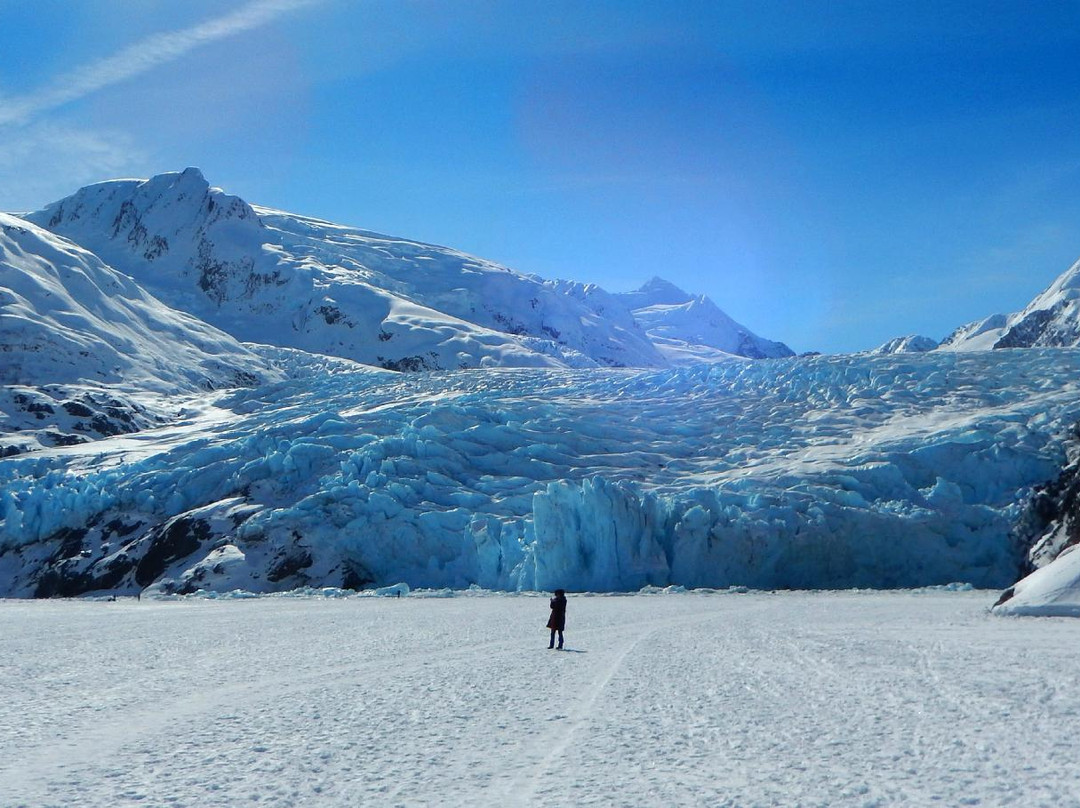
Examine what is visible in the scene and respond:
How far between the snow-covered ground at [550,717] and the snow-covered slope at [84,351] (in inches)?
2652

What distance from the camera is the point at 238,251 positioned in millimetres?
170125

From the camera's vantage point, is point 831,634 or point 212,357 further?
point 212,357

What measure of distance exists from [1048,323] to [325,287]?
11398 centimetres

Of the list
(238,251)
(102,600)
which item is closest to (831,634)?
(102,600)

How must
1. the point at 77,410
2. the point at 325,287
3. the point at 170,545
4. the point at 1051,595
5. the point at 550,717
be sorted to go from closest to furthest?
1. the point at 550,717
2. the point at 1051,595
3. the point at 170,545
4. the point at 77,410
5. the point at 325,287

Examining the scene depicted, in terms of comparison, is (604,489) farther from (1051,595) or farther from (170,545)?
(1051,595)

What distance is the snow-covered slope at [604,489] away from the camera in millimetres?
36281

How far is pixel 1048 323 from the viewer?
156m

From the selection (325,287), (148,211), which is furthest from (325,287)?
(148,211)

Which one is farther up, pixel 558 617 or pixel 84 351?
pixel 84 351

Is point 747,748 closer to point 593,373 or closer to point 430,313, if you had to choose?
point 593,373

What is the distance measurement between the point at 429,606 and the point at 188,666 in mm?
14313

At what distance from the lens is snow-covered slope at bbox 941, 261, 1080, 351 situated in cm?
14812

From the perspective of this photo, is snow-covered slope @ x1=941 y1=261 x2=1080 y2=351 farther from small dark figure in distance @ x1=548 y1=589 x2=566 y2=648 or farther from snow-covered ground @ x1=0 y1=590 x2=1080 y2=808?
snow-covered ground @ x1=0 y1=590 x2=1080 y2=808
